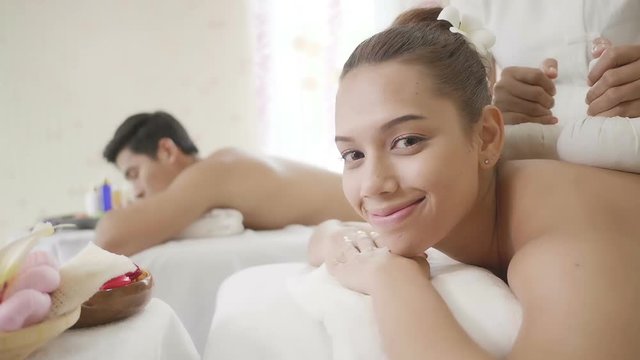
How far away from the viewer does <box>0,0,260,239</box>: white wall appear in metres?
2.98

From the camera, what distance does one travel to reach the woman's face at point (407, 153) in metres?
A: 0.68

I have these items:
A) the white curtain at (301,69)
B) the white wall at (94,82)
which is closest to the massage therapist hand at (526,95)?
the white curtain at (301,69)

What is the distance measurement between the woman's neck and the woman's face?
0.06 metres

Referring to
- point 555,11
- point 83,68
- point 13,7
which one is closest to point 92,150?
point 83,68

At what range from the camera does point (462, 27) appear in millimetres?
835

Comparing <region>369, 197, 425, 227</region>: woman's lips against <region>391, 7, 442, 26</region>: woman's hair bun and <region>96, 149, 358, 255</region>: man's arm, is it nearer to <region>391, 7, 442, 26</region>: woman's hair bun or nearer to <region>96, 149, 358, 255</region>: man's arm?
<region>391, 7, 442, 26</region>: woman's hair bun

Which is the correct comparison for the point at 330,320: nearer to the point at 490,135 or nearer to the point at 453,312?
the point at 453,312

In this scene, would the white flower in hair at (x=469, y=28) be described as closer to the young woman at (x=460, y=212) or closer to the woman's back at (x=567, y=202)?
the young woman at (x=460, y=212)

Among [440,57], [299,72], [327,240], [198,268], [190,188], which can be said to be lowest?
[198,268]

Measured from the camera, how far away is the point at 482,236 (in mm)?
804

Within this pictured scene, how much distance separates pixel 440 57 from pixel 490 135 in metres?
0.14

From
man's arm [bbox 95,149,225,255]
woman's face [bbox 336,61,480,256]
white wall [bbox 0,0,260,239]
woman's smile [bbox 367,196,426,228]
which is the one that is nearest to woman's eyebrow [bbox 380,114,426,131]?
woman's face [bbox 336,61,480,256]

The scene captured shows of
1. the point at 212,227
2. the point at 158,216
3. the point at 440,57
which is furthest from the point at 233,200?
the point at 440,57

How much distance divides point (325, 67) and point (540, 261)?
2.54 m
